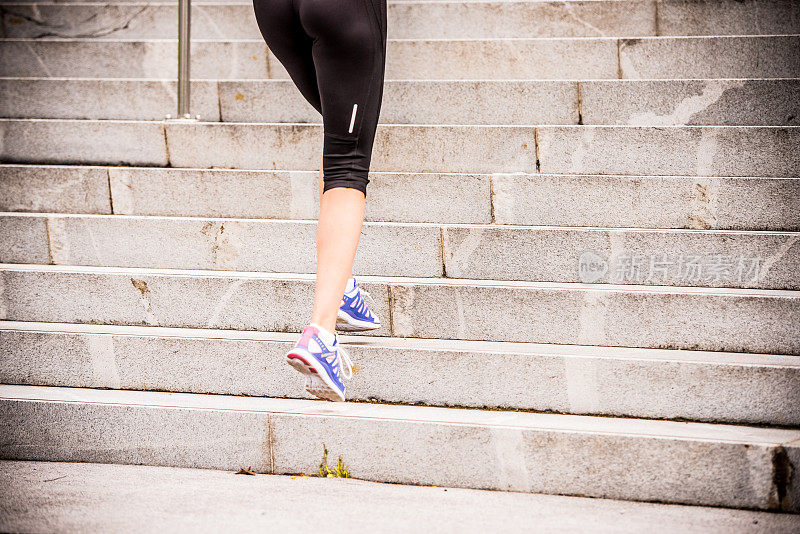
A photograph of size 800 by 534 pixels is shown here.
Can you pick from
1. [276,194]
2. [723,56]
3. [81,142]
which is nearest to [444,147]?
[276,194]

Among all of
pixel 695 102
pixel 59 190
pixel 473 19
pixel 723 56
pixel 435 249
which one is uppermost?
pixel 473 19

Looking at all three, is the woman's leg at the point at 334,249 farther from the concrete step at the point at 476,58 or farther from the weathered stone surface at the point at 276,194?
the concrete step at the point at 476,58

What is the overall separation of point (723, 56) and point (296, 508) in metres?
3.31

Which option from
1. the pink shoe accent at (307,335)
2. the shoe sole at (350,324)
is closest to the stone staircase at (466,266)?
the shoe sole at (350,324)

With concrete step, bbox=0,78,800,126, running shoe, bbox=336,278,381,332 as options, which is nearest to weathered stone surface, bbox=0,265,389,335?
running shoe, bbox=336,278,381,332

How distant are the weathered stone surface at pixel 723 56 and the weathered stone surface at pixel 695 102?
0.37 meters

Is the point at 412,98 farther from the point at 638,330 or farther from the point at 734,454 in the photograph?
the point at 734,454

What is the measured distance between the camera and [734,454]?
2.84 m

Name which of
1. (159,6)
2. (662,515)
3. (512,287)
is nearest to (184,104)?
(159,6)

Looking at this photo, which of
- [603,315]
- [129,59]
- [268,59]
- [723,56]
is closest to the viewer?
[603,315]

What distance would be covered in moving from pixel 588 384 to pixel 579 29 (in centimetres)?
289

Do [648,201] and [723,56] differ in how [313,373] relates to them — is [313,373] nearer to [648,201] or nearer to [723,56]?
[648,201]

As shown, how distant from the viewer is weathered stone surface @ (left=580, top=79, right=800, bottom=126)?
4352 mm

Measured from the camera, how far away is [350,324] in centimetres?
342
